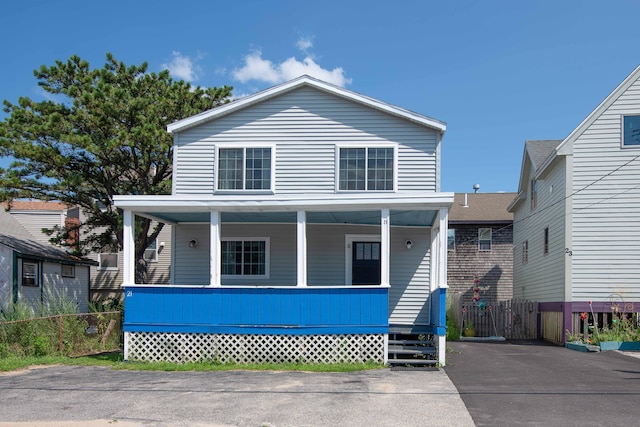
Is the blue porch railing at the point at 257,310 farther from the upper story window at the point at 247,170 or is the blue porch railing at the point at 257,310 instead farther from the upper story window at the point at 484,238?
the upper story window at the point at 484,238

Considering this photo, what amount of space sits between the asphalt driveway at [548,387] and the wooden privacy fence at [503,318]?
6588 mm

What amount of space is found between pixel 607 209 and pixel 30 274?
1871 centimetres

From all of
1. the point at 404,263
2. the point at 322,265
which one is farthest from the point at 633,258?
the point at 322,265

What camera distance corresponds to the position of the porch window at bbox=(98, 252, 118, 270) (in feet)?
99.5

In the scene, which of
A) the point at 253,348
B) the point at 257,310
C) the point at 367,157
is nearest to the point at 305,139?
the point at 367,157

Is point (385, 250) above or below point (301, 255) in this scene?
above

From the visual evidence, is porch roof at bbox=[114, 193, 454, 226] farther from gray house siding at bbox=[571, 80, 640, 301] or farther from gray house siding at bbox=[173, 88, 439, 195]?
gray house siding at bbox=[571, 80, 640, 301]

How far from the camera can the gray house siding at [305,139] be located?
1603 cm

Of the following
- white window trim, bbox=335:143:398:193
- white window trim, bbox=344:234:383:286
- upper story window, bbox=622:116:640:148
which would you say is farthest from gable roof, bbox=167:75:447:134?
upper story window, bbox=622:116:640:148

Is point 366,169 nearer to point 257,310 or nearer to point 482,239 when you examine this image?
point 257,310

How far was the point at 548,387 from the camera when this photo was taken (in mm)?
10258

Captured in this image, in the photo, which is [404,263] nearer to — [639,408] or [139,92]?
[639,408]

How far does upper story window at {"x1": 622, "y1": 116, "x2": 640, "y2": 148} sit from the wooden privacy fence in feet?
21.9

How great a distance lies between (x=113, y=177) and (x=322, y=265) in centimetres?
1063
